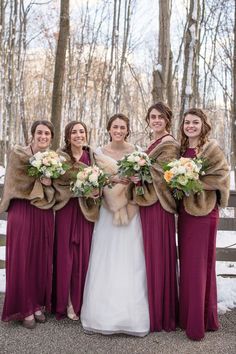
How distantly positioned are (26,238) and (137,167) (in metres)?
1.46

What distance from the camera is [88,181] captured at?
401cm

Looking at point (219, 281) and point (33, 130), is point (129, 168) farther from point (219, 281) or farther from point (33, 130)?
point (219, 281)

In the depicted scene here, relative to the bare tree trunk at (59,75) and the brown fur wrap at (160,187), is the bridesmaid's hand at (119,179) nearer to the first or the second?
the brown fur wrap at (160,187)

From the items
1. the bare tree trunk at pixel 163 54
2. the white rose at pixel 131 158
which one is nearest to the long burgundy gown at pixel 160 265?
the white rose at pixel 131 158

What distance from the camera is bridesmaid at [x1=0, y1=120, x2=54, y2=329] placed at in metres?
4.22

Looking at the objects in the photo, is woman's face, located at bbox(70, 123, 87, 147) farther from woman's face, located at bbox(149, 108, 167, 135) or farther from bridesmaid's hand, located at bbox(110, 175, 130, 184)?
woman's face, located at bbox(149, 108, 167, 135)

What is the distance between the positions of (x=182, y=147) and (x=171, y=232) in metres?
0.94

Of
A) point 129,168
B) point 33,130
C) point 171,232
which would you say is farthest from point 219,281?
point 33,130

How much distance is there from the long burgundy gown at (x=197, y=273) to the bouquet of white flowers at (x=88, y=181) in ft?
3.04

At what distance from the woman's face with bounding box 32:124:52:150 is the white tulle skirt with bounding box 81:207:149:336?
3.39ft

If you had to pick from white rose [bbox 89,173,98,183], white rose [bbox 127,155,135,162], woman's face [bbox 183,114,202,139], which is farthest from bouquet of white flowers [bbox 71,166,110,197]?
woman's face [bbox 183,114,202,139]

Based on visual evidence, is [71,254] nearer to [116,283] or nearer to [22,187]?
[116,283]

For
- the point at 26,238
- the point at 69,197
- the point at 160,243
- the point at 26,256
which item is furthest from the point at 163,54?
the point at 26,256

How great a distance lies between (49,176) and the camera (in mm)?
4082
